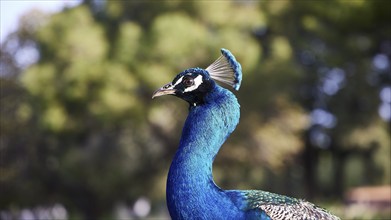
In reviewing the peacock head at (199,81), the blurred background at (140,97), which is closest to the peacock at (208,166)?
the peacock head at (199,81)

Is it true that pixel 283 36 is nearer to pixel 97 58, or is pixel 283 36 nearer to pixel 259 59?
pixel 259 59

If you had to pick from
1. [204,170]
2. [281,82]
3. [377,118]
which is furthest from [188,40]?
[204,170]

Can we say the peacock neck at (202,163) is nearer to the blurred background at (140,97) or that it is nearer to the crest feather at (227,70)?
the crest feather at (227,70)

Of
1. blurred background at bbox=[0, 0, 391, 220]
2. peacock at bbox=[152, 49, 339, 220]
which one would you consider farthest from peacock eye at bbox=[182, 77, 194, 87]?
blurred background at bbox=[0, 0, 391, 220]

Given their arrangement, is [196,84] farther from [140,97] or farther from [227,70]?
[140,97]

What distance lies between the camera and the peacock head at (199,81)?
2.99 meters

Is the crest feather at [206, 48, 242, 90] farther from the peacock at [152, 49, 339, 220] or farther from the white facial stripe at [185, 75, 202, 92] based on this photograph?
the white facial stripe at [185, 75, 202, 92]

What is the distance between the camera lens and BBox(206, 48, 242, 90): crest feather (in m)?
3.07

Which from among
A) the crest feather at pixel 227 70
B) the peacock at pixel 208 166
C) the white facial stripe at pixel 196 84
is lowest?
the peacock at pixel 208 166

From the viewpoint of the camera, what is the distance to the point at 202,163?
9.27 feet

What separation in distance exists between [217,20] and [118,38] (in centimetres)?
250

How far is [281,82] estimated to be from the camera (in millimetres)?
18172

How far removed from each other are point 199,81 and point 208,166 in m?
0.37

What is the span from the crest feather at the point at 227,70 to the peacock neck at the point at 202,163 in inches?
4.3
